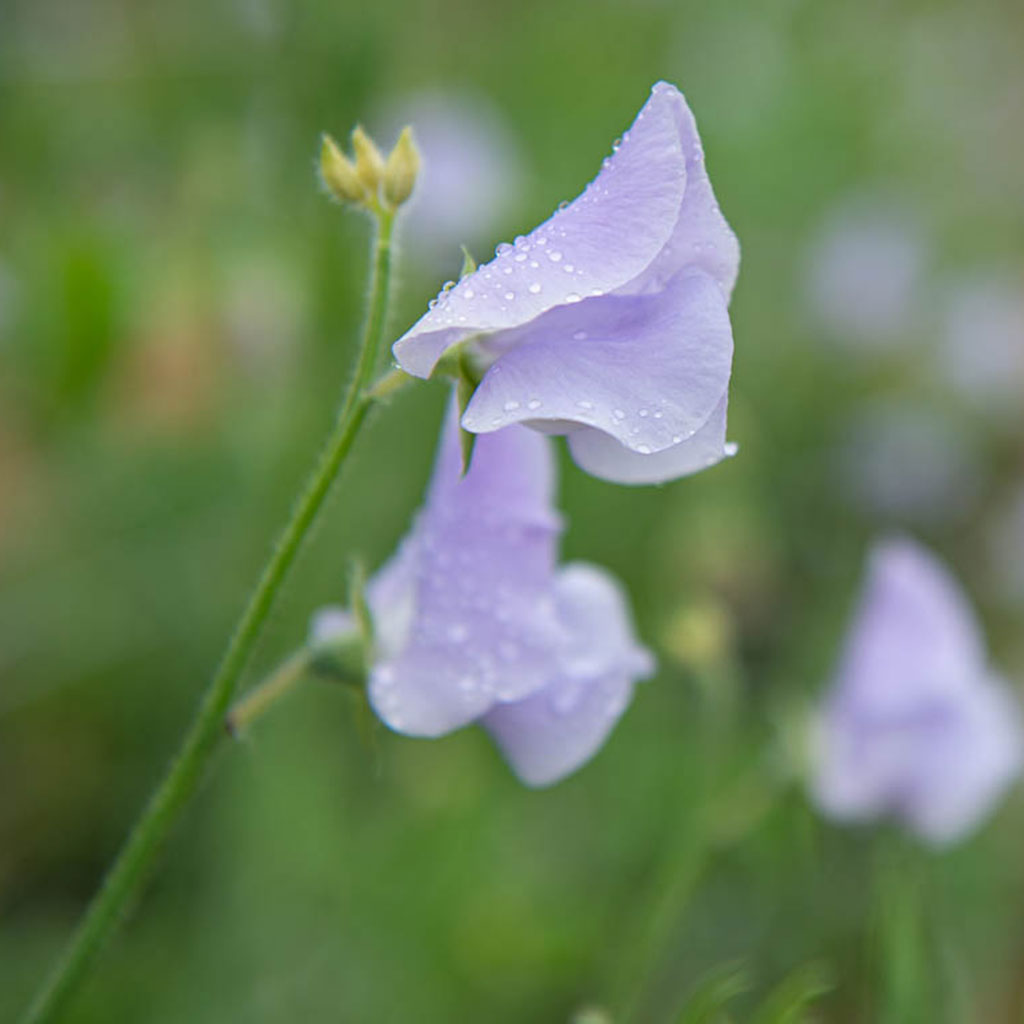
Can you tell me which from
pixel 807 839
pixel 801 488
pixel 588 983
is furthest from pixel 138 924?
pixel 801 488

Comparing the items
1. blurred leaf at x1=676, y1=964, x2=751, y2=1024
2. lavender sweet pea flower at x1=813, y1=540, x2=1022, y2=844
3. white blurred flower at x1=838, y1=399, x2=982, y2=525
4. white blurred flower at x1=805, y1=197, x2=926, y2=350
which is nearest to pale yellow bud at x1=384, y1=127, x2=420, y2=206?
blurred leaf at x1=676, y1=964, x2=751, y2=1024

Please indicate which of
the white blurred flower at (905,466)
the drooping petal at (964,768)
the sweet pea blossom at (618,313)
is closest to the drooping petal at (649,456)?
the sweet pea blossom at (618,313)

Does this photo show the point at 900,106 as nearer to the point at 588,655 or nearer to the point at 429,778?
the point at 429,778

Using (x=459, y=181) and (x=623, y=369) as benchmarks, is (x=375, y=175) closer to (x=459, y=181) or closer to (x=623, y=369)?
(x=623, y=369)

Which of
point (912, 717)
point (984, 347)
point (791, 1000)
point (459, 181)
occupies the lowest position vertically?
point (984, 347)

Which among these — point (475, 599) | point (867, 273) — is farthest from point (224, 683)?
point (867, 273)

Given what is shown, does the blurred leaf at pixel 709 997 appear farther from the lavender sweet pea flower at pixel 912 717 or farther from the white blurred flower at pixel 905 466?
the white blurred flower at pixel 905 466
